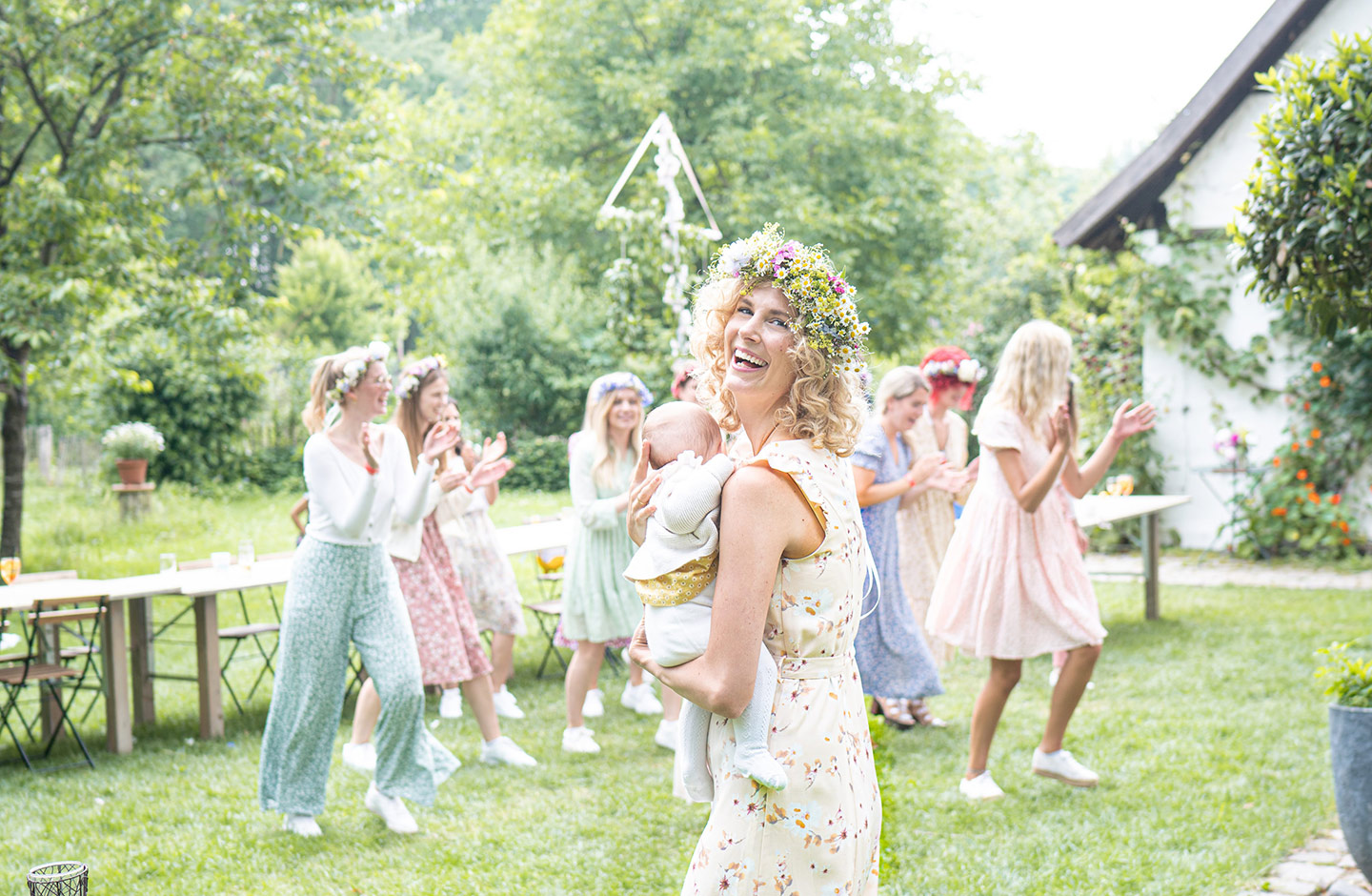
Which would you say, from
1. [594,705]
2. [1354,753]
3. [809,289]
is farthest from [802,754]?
[594,705]

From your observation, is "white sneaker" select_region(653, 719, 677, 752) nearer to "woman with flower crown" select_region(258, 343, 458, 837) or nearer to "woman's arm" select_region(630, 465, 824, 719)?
"woman with flower crown" select_region(258, 343, 458, 837)

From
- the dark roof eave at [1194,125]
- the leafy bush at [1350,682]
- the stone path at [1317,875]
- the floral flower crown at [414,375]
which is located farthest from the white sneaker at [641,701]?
the dark roof eave at [1194,125]

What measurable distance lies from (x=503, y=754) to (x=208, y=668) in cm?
180

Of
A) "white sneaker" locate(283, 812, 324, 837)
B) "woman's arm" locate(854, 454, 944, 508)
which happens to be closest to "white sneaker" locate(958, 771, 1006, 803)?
"woman's arm" locate(854, 454, 944, 508)

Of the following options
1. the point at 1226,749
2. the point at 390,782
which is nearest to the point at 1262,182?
the point at 1226,749

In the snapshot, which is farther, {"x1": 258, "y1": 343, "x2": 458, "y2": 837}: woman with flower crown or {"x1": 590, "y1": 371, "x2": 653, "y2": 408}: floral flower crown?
{"x1": 590, "y1": 371, "x2": 653, "y2": 408}: floral flower crown

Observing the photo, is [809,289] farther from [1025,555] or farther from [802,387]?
[1025,555]

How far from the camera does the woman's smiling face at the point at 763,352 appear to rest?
214cm

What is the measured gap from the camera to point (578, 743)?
581cm

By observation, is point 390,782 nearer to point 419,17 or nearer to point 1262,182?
point 1262,182

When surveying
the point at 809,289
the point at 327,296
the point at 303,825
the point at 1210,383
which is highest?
the point at 327,296

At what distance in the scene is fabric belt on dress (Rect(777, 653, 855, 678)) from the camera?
2098mm

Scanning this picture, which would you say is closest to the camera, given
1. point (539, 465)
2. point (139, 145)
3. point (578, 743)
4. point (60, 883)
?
point (60, 883)

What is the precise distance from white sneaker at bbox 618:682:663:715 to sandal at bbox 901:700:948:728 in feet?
4.78
